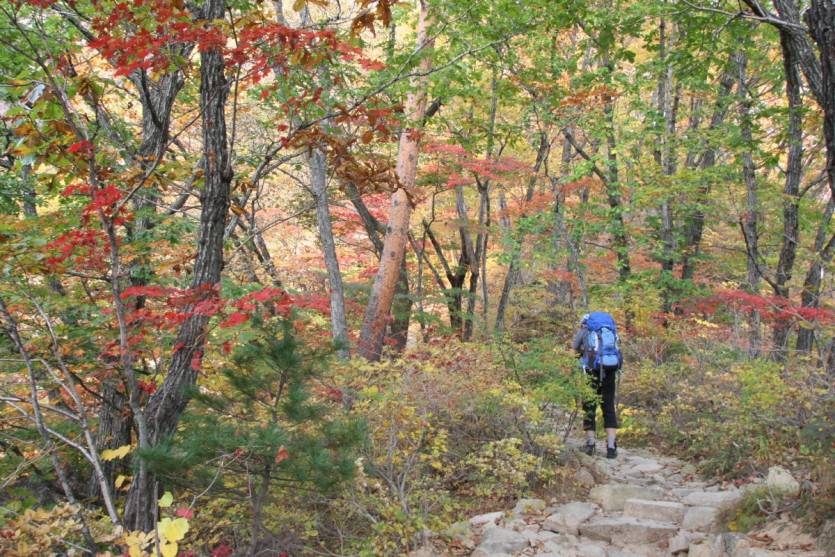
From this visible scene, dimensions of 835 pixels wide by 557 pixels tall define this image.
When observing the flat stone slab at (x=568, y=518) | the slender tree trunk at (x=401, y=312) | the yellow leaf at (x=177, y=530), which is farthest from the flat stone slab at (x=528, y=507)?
the slender tree trunk at (x=401, y=312)

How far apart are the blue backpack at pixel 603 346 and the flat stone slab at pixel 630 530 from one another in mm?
1821

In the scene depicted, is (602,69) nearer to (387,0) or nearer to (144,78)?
(387,0)

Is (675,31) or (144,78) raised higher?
(675,31)

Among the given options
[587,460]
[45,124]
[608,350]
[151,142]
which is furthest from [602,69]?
[45,124]

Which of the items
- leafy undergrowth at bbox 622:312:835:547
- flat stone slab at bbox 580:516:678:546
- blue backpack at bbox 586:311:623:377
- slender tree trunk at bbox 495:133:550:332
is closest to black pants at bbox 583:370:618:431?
blue backpack at bbox 586:311:623:377

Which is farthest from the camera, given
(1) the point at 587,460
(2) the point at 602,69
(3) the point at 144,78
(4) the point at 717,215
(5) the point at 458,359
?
(4) the point at 717,215

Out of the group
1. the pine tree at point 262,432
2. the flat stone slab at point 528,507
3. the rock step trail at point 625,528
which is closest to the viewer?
the pine tree at point 262,432

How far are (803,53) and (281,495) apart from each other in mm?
4316

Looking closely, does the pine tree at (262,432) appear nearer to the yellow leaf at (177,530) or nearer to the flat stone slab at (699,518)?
the yellow leaf at (177,530)

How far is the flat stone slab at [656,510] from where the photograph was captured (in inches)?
154

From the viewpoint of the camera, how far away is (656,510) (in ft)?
13.0

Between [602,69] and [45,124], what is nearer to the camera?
[45,124]

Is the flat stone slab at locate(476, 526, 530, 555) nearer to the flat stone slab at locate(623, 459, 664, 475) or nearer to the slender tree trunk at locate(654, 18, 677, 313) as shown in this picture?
the flat stone slab at locate(623, 459, 664, 475)

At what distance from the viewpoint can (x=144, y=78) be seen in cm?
292
